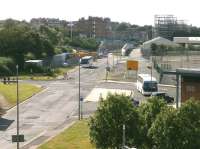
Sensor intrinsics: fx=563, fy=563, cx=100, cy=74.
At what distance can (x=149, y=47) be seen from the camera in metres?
167

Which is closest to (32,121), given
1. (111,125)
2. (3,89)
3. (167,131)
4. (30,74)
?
(3,89)

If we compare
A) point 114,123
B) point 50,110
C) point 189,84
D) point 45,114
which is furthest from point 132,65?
point 114,123

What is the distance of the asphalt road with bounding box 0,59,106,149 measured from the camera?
5605cm

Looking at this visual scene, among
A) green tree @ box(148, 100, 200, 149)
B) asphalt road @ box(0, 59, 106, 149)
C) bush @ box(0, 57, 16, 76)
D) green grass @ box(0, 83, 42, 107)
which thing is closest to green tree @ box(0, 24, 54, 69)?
bush @ box(0, 57, 16, 76)

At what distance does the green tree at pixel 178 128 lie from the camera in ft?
113

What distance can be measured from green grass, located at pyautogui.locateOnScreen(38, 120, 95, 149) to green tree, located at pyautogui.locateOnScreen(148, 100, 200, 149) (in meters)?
13.4

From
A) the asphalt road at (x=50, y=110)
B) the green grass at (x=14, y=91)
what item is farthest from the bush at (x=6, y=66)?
the green grass at (x=14, y=91)

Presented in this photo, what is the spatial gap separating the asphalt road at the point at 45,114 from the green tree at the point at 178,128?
19015 mm

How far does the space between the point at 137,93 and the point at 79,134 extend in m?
35.2

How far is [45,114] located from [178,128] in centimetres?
3635

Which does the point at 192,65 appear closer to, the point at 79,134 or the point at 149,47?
the point at 79,134

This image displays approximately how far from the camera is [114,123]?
39.7 metres

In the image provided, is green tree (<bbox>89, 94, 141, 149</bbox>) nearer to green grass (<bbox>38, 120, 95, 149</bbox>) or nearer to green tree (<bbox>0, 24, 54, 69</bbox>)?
green grass (<bbox>38, 120, 95, 149</bbox>)

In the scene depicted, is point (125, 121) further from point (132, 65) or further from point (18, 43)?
point (18, 43)
